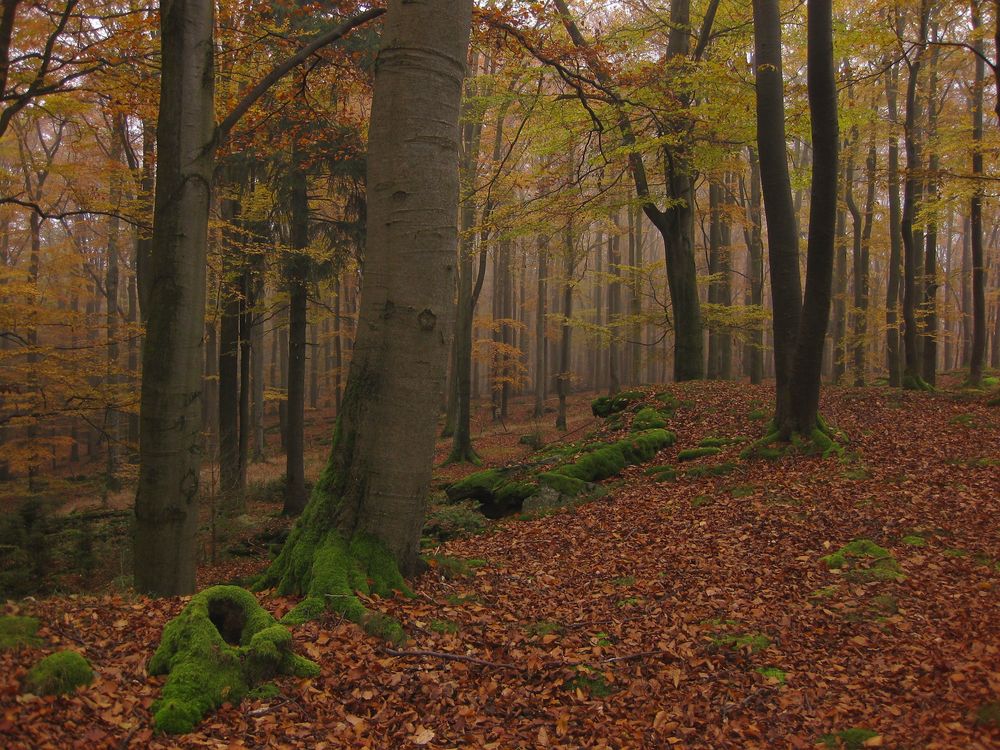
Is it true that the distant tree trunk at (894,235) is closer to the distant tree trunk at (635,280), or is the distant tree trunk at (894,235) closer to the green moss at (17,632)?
the distant tree trunk at (635,280)

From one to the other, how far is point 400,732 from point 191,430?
349 centimetres

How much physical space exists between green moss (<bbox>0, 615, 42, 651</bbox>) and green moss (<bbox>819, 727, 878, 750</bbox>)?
398 cm

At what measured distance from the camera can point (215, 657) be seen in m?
3.20

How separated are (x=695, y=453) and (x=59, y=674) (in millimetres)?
8968

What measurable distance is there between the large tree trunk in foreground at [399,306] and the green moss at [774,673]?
98.7 inches

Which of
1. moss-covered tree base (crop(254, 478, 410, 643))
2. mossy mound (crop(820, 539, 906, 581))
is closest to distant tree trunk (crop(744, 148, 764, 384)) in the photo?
mossy mound (crop(820, 539, 906, 581))

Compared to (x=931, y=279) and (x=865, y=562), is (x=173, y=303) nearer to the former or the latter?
(x=865, y=562)

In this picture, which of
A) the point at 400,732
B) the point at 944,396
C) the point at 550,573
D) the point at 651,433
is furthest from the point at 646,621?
the point at 944,396

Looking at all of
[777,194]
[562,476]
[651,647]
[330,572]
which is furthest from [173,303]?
[777,194]

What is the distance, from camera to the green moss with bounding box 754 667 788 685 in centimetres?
380

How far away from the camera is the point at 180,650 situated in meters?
3.23

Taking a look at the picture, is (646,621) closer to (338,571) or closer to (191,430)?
(338,571)

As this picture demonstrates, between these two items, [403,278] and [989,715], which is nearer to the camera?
[989,715]

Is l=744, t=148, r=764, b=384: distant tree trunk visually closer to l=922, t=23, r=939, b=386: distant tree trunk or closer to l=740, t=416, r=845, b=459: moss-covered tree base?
l=922, t=23, r=939, b=386: distant tree trunk
